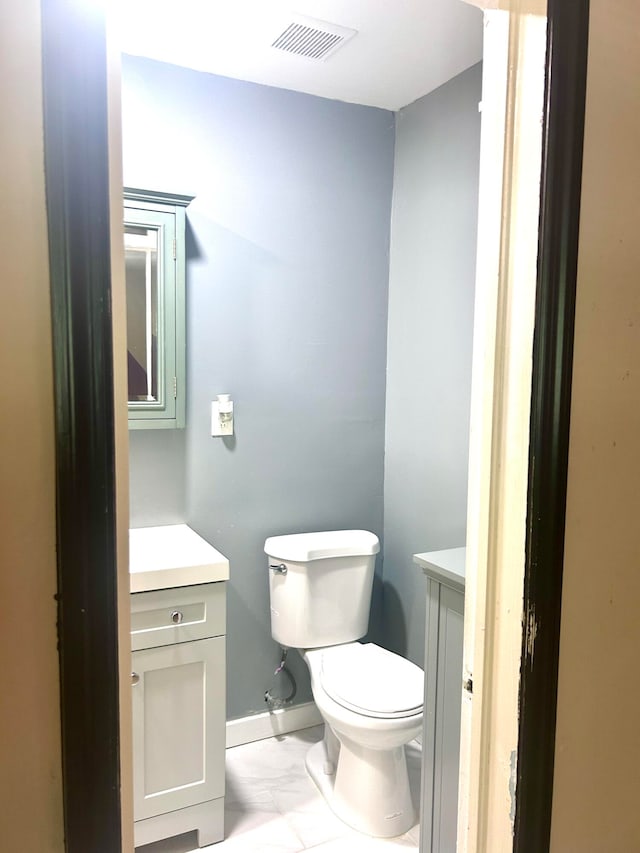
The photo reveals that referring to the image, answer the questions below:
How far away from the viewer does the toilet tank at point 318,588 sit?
217 centimetres

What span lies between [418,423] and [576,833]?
4.94 ft

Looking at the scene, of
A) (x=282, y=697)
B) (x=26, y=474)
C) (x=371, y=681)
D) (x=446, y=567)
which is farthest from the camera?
(x=282, y=697)

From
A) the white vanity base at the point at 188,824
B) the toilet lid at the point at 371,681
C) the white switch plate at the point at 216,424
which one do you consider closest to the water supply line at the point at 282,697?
the toilet lid at the point at 371,681

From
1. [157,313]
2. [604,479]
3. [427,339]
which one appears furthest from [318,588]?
[604,479]

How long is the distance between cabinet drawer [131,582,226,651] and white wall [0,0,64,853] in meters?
1.07

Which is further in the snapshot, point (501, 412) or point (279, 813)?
point (279, 813)

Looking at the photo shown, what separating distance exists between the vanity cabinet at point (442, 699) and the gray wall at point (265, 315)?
3.13 ft

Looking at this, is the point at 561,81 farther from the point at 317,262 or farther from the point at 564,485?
the point at 317,262

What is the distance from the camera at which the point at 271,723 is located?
2.40 m

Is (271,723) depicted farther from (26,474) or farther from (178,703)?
(26,474)

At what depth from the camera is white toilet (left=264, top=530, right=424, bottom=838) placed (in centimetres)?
183

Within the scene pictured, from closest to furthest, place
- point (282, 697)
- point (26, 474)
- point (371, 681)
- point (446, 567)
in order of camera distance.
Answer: point (26, 474)
point (446, 567)
point (371, 681)
point (282, 697)

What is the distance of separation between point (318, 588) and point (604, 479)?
1377 millimetres

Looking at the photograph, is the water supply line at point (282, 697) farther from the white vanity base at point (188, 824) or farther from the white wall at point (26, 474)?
the white wall at point (26, 474)
